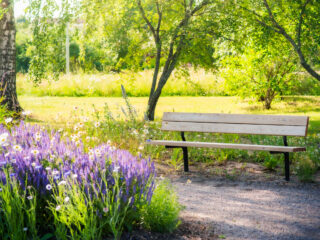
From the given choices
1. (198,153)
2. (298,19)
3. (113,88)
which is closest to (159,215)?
(198,153)

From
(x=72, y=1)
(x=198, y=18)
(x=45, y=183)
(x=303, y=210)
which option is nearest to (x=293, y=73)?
(x=198, y=18)

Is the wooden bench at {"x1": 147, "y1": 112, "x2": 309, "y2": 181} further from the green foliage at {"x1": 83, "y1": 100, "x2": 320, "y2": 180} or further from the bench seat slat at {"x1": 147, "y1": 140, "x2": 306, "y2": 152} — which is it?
the green foliage at {"x1": 83, "y1": 100, "x2": 320, "y2": 180}

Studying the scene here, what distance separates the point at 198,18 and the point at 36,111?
591cm

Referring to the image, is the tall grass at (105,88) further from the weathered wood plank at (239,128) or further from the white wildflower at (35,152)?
the white wildflower at (35,152)

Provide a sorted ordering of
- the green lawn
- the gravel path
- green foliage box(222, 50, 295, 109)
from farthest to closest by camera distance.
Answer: green foliage box(222, 50, 295, 109) < the green lawn < the gravel path

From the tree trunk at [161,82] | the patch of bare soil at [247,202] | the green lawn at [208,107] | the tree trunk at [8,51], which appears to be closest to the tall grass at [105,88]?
the green lawn at [208,107]

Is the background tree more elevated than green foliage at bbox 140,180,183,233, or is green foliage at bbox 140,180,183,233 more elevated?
the background tree

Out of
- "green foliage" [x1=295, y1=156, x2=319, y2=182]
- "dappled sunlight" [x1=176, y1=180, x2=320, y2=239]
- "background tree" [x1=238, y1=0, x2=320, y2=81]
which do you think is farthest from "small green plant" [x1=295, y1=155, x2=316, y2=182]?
"background tree" [x1=238, y1=0, x2=320, y2=81]

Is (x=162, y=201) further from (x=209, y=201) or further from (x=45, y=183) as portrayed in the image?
(x=209, y=201)

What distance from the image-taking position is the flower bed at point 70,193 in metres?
3.02

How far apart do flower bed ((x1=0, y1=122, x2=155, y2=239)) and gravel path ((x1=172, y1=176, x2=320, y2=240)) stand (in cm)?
93

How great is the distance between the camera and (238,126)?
20.1 ft

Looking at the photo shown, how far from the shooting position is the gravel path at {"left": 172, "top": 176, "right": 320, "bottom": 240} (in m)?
3.80

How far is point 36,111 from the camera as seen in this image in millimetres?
12977
